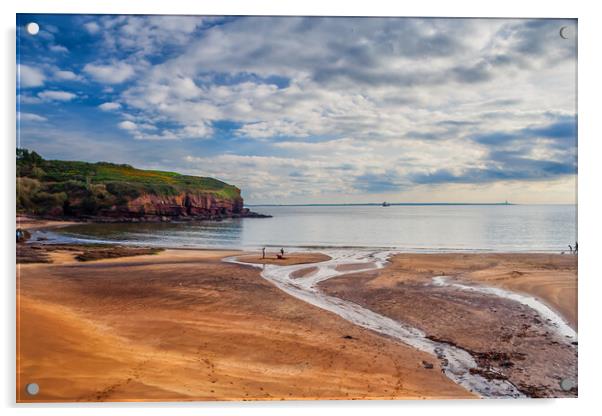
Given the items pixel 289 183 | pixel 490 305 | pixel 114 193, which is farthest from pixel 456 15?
pixel 114 193

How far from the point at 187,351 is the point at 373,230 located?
2914 mm

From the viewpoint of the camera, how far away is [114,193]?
427 cm

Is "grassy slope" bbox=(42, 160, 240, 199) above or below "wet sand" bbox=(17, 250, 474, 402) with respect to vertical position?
above

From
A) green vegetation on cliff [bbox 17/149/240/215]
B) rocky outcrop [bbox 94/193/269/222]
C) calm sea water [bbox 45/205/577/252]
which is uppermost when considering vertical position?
green vegetation on cliff [bbox 17/149/240/215]

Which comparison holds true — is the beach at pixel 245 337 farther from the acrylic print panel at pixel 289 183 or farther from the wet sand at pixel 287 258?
the wet sand at pixel 287 258

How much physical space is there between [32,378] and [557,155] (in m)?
5.68

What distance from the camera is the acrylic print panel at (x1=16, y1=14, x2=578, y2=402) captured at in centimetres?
309

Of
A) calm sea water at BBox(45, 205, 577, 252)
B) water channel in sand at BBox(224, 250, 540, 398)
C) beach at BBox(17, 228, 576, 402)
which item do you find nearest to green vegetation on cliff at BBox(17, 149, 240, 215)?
calm sea water at BBox(45, 205, 577, 252)

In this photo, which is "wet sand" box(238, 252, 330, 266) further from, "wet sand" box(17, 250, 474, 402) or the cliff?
"wet sand" box(17, 250, 474, 402)

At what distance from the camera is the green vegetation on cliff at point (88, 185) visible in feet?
11.2

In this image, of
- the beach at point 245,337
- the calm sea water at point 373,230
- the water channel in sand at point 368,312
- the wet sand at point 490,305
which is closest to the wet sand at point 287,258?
the water channel in sand at point 368,312

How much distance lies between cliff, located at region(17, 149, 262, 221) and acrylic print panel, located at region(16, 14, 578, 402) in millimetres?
29
